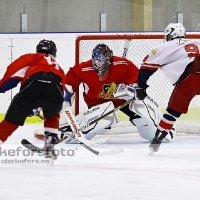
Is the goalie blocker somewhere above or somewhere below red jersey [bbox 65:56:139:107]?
below

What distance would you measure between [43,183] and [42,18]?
3604 mm

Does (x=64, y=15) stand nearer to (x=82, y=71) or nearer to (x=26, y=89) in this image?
(x=82, y=71)

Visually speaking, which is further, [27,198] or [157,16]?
[157,16]

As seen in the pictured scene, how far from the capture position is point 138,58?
5.53 m

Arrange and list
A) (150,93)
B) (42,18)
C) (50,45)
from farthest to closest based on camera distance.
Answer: (42,18) < (150,93) < (50,45)

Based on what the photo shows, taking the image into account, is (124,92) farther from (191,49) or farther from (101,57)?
(191,49)

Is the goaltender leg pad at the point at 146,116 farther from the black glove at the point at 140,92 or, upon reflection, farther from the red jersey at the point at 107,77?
the black glove at the point at 140,92

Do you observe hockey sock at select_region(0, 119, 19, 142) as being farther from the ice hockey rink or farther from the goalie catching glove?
the goalie catching glove

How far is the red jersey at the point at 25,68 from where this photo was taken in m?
3.59

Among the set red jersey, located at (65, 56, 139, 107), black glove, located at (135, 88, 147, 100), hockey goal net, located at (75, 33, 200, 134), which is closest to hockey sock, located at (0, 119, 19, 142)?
black glove, located at (135, 88, 147, 100)

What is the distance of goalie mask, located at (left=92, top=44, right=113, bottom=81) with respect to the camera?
4.70 metres

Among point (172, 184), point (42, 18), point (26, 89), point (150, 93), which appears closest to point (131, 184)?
point (172, 184)

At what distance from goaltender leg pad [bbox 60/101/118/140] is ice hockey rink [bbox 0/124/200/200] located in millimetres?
139

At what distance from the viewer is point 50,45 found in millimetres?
3764
